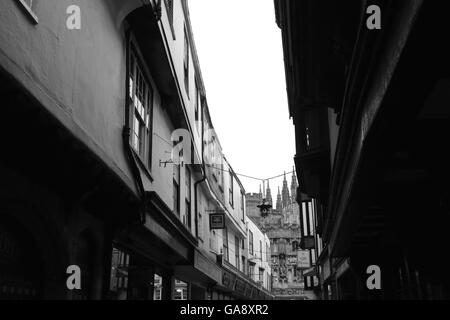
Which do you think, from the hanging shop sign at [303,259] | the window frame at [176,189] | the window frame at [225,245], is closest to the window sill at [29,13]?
the window frame at [176,189]

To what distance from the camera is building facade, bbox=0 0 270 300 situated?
5.27 meters

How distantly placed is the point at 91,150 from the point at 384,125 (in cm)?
332

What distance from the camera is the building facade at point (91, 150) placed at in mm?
5268

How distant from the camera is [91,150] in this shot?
5852mm

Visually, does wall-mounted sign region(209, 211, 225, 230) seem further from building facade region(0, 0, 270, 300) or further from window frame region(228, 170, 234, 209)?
window frame region(228, 170, 234, 209)

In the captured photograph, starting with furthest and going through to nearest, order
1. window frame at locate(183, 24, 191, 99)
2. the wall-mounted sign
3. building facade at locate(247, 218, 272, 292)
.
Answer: building facade at locate(247, 218, 272, 292), the wall-mounted sign, window frame at locate(183, 24, 191, 99)

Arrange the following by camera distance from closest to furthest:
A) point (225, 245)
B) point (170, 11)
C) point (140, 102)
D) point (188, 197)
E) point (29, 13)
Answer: point (29, 13)
point (140, 102)
point (170, 11)
point (188, 197)
point (225, 245)

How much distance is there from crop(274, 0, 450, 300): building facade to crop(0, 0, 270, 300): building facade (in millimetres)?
3075

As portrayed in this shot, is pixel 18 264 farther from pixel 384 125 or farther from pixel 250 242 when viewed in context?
pixel 250 242

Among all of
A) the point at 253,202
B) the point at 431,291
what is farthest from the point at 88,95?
the point at 253,202

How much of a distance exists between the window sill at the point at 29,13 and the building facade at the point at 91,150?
24 mm

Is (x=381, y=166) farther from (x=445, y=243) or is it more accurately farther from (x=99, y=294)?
(x=99, y=294)

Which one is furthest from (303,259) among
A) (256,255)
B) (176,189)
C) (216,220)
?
(176,189)

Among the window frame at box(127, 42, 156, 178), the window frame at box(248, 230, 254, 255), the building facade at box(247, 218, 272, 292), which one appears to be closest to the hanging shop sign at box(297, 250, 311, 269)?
the building facade at box(247, 218, 272, 292)
